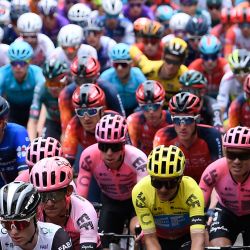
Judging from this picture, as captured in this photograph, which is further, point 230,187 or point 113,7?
point 113,7

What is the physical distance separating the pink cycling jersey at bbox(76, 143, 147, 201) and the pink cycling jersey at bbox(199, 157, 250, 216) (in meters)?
0.83

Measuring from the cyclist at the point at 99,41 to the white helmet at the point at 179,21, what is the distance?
4.16ft

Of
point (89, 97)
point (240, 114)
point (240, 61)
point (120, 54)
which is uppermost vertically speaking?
point (120, 54)

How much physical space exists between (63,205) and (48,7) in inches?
436

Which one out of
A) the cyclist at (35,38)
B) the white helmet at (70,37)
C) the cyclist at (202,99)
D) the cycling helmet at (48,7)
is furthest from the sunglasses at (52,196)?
the cycling helmet at (48,7)

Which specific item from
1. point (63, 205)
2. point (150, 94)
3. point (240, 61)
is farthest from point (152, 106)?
point (63, 205)

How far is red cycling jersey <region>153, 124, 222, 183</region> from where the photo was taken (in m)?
12.5

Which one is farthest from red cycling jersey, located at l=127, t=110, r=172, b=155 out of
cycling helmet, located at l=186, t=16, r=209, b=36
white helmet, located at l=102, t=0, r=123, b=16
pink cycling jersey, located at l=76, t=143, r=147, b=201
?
white helmet, located at l=102, t=0, r=123, b=16

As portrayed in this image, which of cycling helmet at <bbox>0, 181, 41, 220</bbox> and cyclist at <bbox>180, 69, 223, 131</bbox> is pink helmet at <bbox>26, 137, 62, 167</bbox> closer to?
cycling helmet at <bbox>0, 181, 41, 220</bbox>

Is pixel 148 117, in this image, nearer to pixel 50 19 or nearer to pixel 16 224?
pixel 16 224

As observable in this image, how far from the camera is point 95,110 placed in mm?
12953

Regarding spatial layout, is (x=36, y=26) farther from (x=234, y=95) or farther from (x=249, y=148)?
(x=249, y=148)

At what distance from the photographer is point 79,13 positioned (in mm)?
20125

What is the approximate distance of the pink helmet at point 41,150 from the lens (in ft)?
36.0
